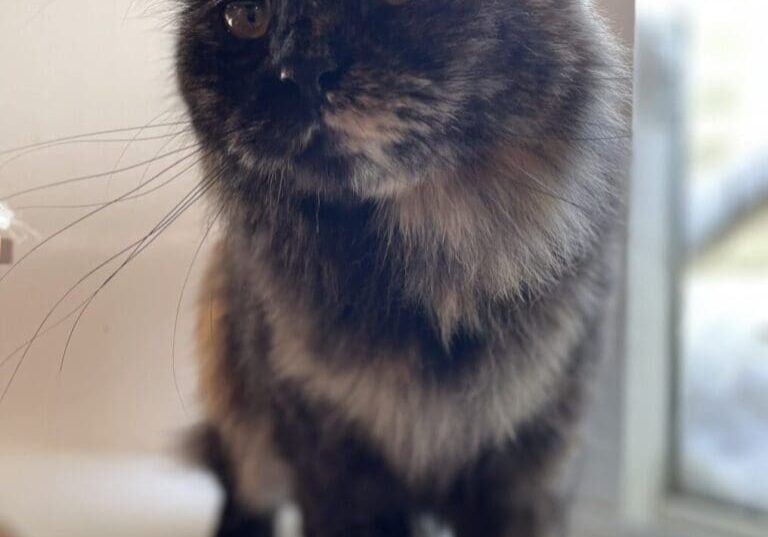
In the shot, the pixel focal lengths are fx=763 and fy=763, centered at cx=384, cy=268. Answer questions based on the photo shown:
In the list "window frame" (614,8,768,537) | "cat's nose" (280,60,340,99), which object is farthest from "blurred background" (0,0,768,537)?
"cat's nose" (280,60,340,99)

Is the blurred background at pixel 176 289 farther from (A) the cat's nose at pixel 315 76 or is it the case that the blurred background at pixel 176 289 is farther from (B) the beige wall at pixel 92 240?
(A) the cat's nose at pixel 315 76

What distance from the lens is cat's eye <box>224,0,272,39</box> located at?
621mm

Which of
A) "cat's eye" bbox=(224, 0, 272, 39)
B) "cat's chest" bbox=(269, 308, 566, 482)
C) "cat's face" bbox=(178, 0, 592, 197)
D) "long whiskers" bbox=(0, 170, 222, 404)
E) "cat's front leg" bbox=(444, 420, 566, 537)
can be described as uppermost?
"cat's eye" bbox=(224, 0, 272, 39)

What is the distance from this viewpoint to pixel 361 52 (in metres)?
0.57

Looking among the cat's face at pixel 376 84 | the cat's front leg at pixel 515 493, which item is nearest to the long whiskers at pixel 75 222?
the cat's face at pixel 376 84

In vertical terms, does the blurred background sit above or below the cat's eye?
below

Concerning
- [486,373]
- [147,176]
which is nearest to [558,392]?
[486,373]

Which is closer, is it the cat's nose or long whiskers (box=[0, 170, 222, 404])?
the cat's nose

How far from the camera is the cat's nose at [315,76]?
0.57 meters

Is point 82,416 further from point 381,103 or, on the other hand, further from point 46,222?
point 381,103

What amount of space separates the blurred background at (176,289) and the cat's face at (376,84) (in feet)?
0.29

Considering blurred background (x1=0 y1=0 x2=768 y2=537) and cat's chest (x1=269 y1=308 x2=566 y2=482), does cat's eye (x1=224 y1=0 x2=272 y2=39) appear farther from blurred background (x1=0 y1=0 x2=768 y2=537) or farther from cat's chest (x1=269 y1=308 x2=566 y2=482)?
cat's chest (x1=269 y1=308 x2=566 y2=482)

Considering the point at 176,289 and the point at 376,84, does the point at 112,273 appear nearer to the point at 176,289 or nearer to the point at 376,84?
the point at 176,289

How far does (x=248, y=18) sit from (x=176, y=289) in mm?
268
